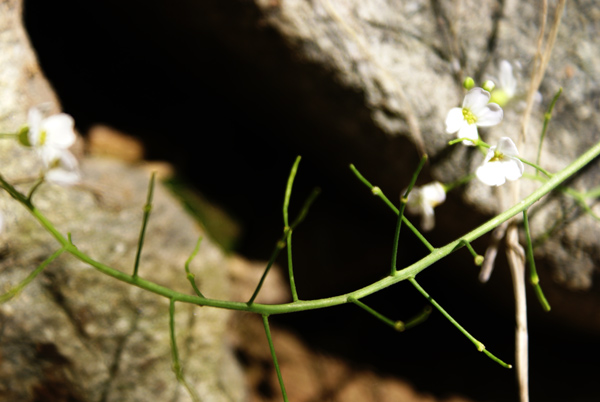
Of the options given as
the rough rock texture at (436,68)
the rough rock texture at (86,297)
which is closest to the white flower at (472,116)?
the rough rock texture at (436,68)

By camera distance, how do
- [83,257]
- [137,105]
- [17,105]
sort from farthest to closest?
[137,105]
[17,105]
[83,257]

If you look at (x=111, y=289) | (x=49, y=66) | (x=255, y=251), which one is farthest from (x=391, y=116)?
(x=49, y=66)

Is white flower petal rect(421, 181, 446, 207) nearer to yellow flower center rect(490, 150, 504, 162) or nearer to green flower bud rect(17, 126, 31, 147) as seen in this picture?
yellow flower center rect(490, 150, 504, 162)

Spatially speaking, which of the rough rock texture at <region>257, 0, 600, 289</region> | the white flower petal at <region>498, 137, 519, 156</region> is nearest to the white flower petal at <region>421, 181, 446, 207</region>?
the rough rock texture at <region>257, 0, 600, 289</region>

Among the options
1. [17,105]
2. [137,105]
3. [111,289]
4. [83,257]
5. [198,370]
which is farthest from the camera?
[137,105]

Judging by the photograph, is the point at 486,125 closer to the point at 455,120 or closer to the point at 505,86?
the point at 455,120

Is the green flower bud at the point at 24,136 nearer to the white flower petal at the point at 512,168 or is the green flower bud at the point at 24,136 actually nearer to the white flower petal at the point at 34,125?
the white flower petal at the point at 34,125

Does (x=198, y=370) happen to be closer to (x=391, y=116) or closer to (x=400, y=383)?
(x=400, y=383)
